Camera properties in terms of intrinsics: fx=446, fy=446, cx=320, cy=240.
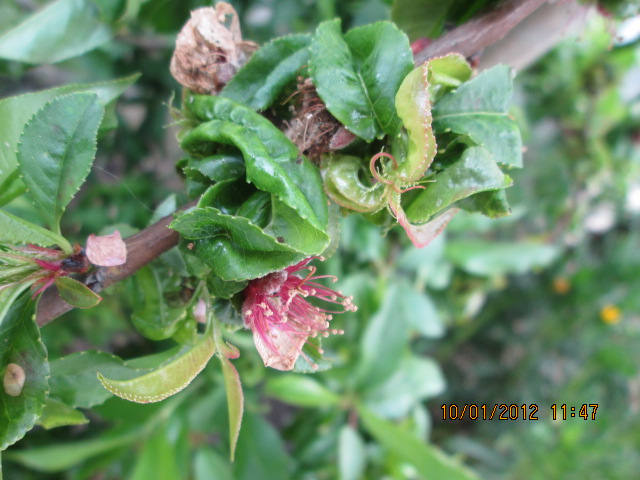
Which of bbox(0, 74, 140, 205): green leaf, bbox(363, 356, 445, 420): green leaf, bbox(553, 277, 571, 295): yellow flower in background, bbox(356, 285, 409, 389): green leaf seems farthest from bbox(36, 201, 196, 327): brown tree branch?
bbox(553, 277, 571, 295): yellow flower in background

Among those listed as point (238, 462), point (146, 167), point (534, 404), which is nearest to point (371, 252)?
point (238, 462)

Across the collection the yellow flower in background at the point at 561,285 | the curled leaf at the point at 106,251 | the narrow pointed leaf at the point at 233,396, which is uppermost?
the curled leaf at the point at 106,251

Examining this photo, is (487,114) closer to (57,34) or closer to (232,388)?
(232,388)

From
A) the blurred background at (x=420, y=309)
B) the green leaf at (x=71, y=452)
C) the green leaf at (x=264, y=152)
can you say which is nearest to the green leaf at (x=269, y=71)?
the green leaf at (x=264, y=152)

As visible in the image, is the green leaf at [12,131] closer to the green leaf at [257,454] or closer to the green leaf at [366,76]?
the green leaf at [366,76]

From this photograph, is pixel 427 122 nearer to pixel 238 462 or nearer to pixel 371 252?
pixel 371 252
